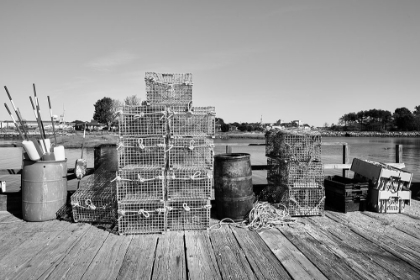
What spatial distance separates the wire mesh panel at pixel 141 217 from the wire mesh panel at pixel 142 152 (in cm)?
63

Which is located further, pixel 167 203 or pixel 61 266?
pixel 167 203

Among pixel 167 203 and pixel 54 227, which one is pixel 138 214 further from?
pixel 54 227

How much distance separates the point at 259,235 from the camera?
4.47 meters

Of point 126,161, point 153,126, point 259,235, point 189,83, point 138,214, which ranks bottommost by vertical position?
point 259,235

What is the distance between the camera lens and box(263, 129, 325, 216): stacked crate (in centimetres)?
546

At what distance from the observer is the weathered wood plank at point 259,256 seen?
323 cm

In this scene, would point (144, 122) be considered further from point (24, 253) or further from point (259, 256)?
point (259, 256)

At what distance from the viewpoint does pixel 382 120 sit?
6467 inches

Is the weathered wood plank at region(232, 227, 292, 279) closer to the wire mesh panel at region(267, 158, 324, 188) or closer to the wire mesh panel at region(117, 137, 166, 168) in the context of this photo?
the wire mesh panel at region(267, 158, 324, 188)

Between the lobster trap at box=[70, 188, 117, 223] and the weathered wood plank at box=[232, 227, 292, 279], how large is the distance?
2181 millimetres

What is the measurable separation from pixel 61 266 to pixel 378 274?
3.68m

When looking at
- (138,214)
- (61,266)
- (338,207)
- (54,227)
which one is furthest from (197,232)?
(338,207)

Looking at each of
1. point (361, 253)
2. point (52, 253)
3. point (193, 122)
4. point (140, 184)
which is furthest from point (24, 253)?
point (361, 253)

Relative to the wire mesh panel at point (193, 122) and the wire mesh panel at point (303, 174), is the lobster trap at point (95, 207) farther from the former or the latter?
the wire mesh panel at point (303, 174)
